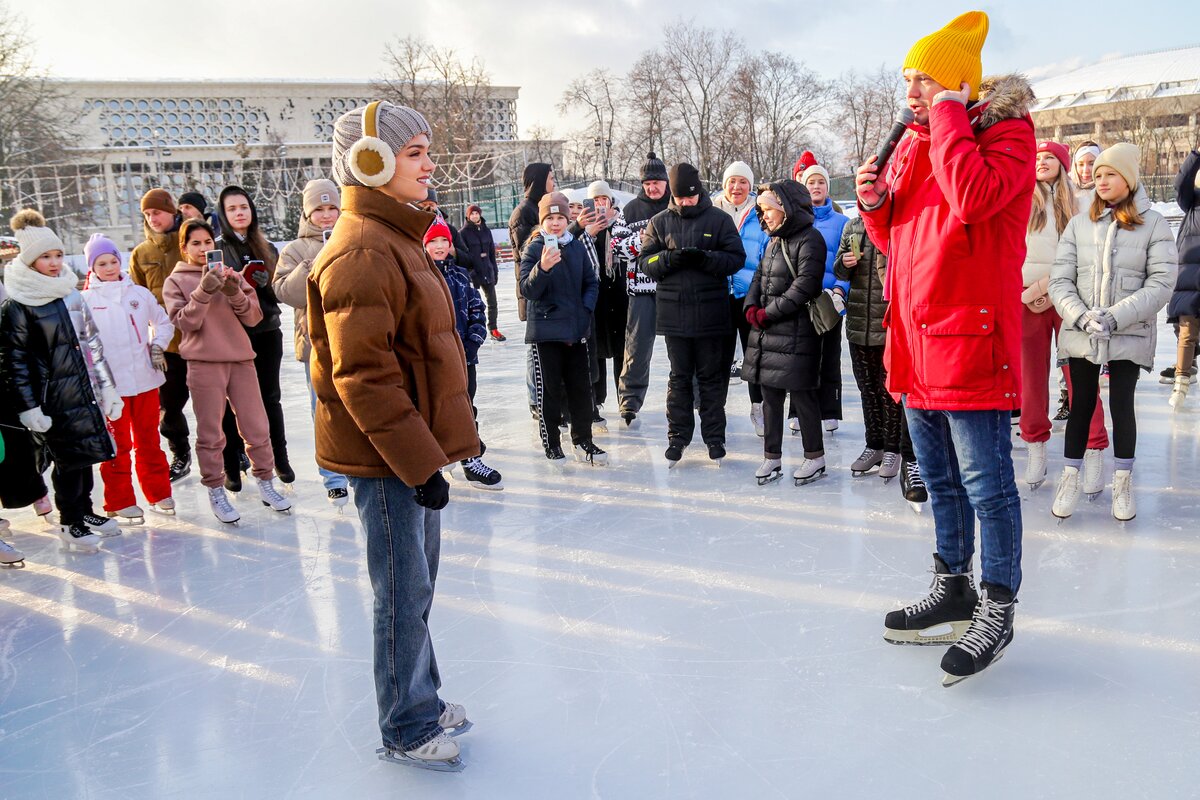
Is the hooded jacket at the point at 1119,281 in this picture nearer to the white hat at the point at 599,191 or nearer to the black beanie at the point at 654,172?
the black beanie at the point at 654,172

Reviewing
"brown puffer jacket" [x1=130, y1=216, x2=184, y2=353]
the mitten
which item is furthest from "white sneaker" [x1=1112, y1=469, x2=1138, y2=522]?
"brown puffer jacket" [x1=130, y1=216, x2=184, y2=353]

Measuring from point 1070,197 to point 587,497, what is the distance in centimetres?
302

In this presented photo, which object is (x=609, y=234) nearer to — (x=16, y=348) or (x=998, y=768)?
(x=16, y=348)

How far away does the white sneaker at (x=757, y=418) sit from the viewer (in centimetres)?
589

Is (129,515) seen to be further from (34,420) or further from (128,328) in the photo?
(128,328)

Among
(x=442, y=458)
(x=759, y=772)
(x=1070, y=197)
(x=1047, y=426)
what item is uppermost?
(x=1070, y=197)

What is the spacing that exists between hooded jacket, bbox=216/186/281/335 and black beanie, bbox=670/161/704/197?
2.31 metres

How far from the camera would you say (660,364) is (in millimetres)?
8391

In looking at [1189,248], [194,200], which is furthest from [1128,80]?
[194,200]

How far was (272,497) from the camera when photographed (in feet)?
16.1

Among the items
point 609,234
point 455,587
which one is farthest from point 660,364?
point 455,587

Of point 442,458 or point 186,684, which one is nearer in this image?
point 442,458

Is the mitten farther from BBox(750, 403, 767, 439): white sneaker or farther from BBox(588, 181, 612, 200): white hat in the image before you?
BBox(750, 403, 767, 439): white sneaker

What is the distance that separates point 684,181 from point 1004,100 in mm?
2668
